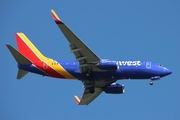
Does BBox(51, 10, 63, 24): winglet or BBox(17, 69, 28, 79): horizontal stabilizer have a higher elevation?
BBox(51, 10, 63, 24): winglet

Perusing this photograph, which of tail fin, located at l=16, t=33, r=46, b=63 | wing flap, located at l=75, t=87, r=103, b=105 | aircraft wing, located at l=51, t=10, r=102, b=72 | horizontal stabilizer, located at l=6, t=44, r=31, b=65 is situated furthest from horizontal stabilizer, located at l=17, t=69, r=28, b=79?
wing flap, located at l=75, t=87, r=103, b=105

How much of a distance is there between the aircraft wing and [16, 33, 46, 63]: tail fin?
25.4 feet

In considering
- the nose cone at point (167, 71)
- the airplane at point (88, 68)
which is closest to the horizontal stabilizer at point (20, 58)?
the airplane at point (88, 68)

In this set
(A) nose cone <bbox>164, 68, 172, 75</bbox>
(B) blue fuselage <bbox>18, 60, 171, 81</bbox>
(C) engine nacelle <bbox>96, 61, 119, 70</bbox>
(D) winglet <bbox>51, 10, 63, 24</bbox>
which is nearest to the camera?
(D) winglet <bbox>51, 10, 63, 24</bbox>

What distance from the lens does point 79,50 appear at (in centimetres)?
7606

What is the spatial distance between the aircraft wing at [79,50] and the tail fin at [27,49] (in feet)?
25.4

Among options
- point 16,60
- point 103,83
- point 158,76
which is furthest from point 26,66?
point 158,76

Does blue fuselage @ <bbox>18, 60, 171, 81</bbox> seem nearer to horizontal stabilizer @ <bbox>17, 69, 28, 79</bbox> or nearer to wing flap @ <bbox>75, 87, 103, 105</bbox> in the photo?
horizontal stabilizer @ <bbox>17, 69, 28, 79</bbox>

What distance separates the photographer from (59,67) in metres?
81.4

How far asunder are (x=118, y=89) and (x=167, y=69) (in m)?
9.98

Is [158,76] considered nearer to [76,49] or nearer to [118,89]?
[118,89]

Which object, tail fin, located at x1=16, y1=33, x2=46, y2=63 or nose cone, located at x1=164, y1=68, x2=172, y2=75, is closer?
nose cone, located at x1=164, y1=68, x2=172, y2=75

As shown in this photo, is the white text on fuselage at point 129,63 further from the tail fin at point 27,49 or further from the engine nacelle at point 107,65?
the tail fin at point 27,49

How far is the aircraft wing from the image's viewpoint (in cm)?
7125
